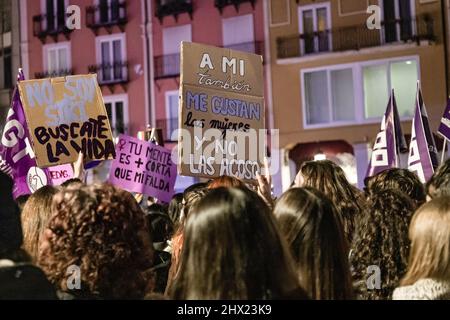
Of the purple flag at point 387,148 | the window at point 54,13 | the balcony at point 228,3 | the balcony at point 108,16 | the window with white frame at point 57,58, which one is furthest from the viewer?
the window with white frame at point 57,58

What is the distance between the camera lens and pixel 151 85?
75.5ft

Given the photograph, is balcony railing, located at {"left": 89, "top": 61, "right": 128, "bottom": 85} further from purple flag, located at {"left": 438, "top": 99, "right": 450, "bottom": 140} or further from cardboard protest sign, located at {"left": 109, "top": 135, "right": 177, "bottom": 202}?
purple flag, located at {"left": 438, "top": 99, "right": 450, "bottom": 140}

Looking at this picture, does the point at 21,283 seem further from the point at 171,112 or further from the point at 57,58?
the point at 57,58

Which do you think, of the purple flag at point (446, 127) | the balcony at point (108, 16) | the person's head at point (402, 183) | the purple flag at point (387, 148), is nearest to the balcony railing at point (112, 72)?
the balcony at point (108, 16)

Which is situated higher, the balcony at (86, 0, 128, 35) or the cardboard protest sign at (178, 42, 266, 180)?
the balcony at (86, 0, 128, 35)

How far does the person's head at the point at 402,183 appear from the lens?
457 centimetres

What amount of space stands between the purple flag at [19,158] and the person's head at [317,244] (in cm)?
449

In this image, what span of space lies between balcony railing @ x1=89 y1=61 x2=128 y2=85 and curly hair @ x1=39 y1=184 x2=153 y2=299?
2057cm

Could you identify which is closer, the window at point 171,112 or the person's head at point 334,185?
the person's head at point 334,185

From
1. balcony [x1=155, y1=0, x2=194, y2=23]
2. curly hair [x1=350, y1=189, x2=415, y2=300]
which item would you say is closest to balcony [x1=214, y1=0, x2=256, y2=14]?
balcony [x1=155, y1=0, x2=194, y2=23]

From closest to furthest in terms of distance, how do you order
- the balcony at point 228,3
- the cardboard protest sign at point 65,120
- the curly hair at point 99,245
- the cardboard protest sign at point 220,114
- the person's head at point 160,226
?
the curly hair at point 99,245
the cardboard protest sign at point 220,114
the person's head at point 160,226
the cardboard protest sign at point 65,120
the balcony at point 228,3

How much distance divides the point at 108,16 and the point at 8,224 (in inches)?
841

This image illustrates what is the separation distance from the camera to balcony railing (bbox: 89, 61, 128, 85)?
23.0m

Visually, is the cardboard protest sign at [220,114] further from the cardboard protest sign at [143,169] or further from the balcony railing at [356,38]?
the balcony railing at [356,38]
